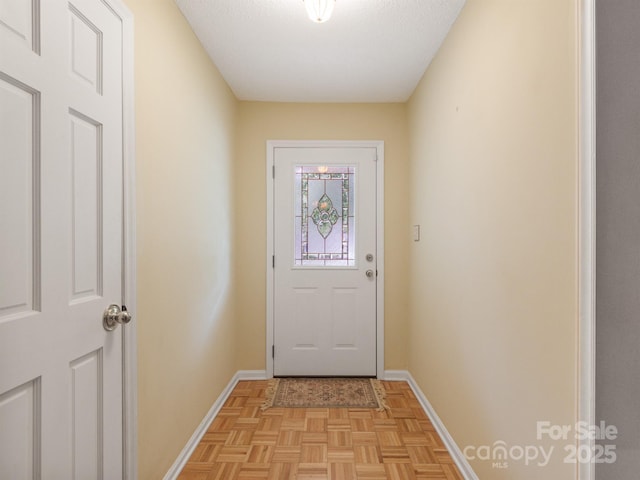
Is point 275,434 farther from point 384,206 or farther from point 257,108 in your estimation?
point 257,108

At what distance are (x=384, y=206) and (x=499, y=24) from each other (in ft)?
6.07

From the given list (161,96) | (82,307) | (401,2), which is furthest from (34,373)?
(401,2)

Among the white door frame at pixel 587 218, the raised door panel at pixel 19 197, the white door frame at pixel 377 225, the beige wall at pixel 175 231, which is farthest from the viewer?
the white door frame at pixel 377 225

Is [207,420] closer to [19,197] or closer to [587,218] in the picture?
[19,197]

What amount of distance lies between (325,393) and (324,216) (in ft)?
4.68

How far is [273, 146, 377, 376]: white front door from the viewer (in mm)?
3354

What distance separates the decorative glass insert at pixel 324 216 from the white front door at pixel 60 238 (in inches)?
79.0

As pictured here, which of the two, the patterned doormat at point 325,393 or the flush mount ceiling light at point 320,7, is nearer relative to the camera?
the flush mount ceiling light at point 320,7

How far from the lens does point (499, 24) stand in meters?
1.61

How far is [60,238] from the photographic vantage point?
112cm

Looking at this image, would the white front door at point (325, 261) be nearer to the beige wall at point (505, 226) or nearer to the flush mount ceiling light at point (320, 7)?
the beige wall at point (505, 226)

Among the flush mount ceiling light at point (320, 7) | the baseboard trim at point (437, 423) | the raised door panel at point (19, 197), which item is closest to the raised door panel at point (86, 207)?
the raised door panel at point (19, 197)

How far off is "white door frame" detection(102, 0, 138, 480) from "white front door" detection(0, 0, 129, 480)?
31 millimetres

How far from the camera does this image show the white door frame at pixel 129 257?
4.81ft
